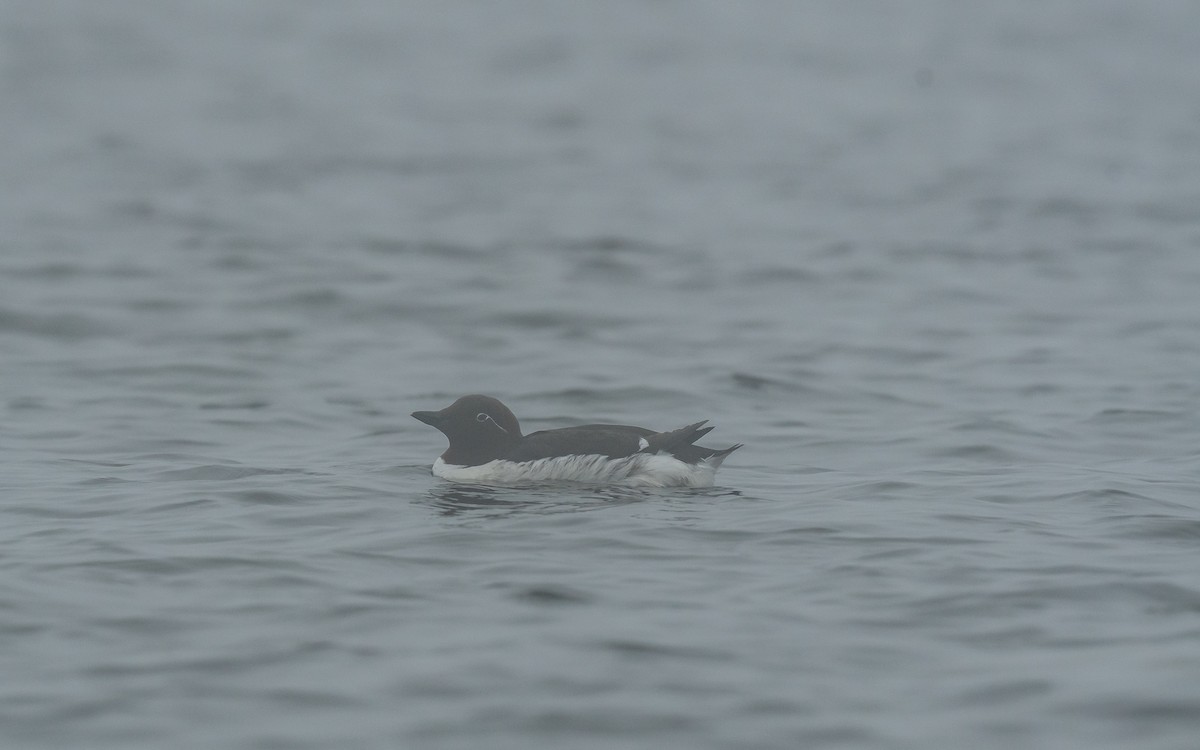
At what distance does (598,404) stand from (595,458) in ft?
12.8

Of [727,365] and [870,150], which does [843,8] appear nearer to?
[870,150]

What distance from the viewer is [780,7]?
53875 mm

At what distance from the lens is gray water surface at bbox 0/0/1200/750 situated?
7.27 meters

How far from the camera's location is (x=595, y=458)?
11086 millimetres

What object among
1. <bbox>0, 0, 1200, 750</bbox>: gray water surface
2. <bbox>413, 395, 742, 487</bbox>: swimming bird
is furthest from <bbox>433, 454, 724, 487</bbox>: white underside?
<bbox>0, 0, 1200, 750</bbox>: gray water surface

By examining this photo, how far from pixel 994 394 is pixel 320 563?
7931mm

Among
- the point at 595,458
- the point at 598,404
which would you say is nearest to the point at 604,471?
the point at 595,458

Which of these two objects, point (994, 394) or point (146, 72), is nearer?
point (994, 394)

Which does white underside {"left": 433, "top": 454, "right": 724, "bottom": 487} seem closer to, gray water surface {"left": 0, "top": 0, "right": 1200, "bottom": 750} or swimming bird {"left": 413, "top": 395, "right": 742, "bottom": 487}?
swimming bird {"left": 413, "top": 395, "right": 742, "bottom": 487}

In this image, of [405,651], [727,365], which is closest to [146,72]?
[727,365]

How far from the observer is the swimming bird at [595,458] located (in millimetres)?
11102

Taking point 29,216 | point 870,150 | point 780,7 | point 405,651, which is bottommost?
point 405,651

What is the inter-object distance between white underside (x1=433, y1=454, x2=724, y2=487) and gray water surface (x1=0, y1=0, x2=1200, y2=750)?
0.14 meters

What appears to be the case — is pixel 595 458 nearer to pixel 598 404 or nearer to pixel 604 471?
pixel 604 471
